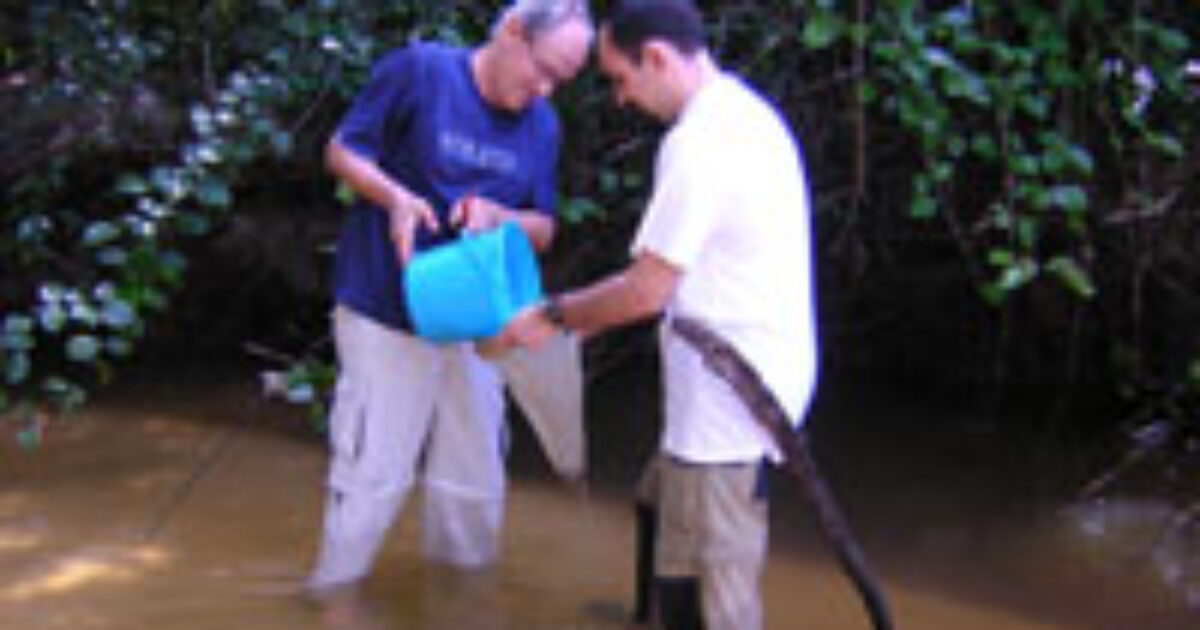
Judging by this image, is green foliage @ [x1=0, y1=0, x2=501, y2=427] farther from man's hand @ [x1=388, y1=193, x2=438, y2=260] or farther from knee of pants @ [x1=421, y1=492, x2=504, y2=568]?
man's hand @ [x1=388, y1=193, x2=438, y2=260]

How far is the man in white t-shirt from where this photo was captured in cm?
234

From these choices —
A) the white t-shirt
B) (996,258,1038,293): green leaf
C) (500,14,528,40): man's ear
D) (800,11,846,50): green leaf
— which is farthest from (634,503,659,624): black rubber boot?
(800,11,846,50): green leaf

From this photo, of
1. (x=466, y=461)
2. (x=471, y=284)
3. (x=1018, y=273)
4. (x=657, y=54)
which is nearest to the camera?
(x=657, y=54)

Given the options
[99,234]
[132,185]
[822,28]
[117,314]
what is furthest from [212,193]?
[822,28]

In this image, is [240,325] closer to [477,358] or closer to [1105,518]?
[477,358]

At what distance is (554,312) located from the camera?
105 inches

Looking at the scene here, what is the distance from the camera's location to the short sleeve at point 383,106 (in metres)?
3.08

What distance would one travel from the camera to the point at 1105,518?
4.27m

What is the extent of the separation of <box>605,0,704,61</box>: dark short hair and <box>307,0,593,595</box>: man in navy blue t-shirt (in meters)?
0.53

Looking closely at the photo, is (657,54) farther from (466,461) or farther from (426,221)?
(466,461)

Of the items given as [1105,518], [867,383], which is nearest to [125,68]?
[867,383]

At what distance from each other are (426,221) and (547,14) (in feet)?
1.81

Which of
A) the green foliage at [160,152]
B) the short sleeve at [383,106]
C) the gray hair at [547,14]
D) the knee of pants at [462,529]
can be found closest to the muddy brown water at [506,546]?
the knee of pants at [462,529]

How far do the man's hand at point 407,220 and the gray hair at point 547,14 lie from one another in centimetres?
47
